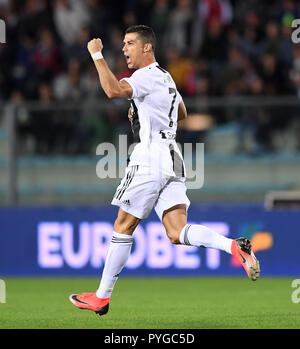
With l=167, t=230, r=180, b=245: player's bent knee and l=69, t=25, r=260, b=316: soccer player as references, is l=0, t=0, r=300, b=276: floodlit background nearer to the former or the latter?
l=69, t=25, r=260, b=316: soccer player

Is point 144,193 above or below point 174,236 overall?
above

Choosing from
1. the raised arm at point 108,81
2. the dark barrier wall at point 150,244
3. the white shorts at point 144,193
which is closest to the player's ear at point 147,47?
the raised arm at point 108,81

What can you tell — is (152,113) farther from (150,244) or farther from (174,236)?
(150,244)

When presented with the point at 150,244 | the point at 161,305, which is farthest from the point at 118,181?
the point at 161,305

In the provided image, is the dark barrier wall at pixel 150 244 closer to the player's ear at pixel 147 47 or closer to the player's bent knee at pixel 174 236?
the player's bent knee at pixel 174 236

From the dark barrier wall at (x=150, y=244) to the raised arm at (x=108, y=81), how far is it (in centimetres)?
526

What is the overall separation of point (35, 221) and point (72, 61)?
10.8 feet

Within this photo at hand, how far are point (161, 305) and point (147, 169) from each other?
6.67 feet

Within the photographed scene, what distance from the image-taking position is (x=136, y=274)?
1259 cm

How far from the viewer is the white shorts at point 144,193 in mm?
7664

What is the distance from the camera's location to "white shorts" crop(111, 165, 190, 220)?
302 inches

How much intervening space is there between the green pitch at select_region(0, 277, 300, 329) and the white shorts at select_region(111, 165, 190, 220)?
95 centimetres

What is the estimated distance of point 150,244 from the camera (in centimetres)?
1254

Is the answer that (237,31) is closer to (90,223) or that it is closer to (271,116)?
(271,116)
